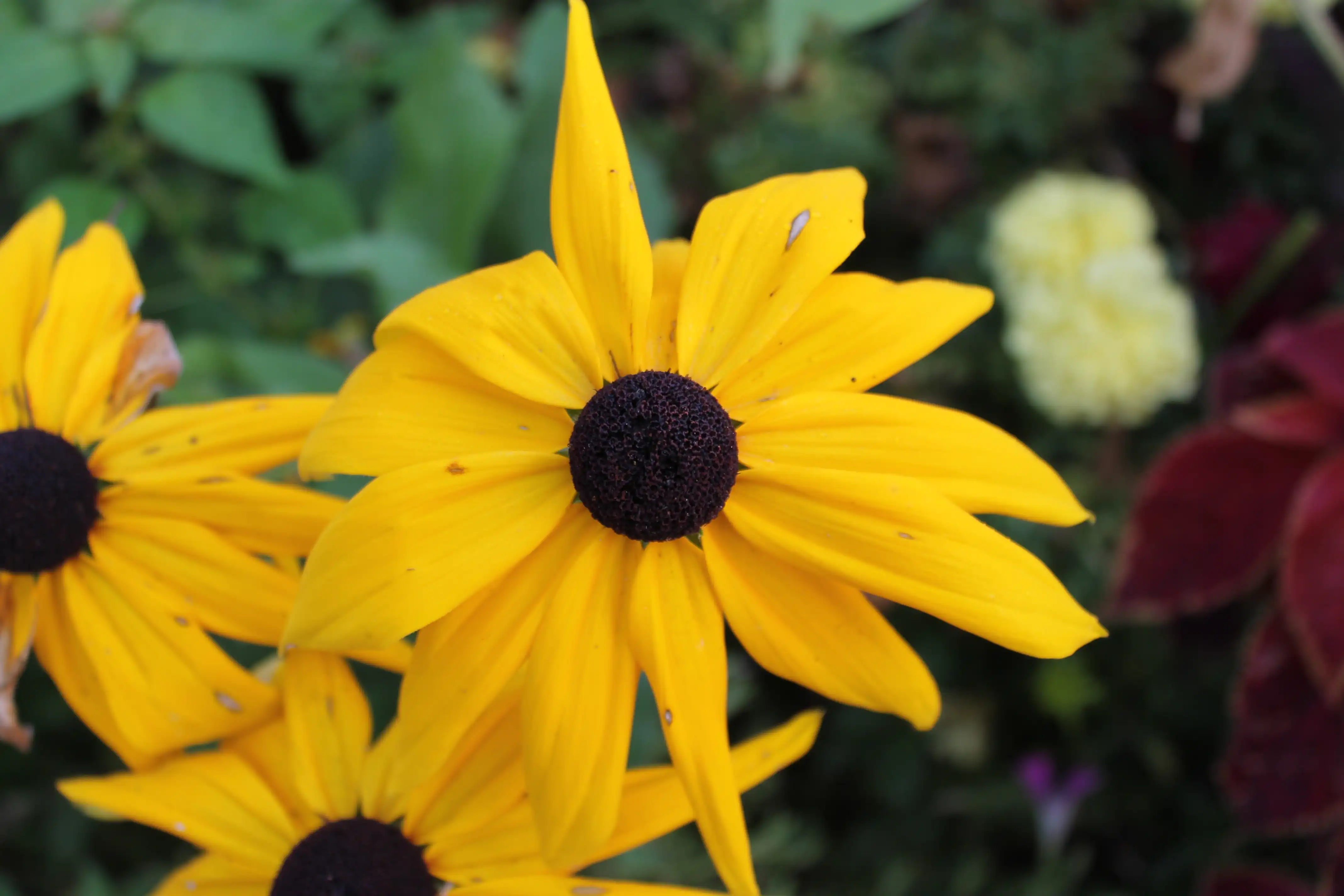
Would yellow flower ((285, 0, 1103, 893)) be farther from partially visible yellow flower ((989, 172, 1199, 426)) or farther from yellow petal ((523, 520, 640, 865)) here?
partially visible yellow flower ((989, 172, 1199, 426))

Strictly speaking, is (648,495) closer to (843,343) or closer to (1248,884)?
(843,343)

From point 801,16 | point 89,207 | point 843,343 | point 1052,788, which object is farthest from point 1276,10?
point 89,207

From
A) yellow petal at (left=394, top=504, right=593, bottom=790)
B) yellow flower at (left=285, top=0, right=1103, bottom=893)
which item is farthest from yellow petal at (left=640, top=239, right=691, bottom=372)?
yellow petal at (left=394, top=504, right=593, bottom=790)

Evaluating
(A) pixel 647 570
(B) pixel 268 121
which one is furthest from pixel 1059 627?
(B) pixel 268 121

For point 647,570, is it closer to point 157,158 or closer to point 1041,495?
point 1041,495

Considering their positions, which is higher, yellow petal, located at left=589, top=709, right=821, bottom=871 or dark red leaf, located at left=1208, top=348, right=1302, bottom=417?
yellow petal, located at left=589, top=709, right=821, bottom=871
